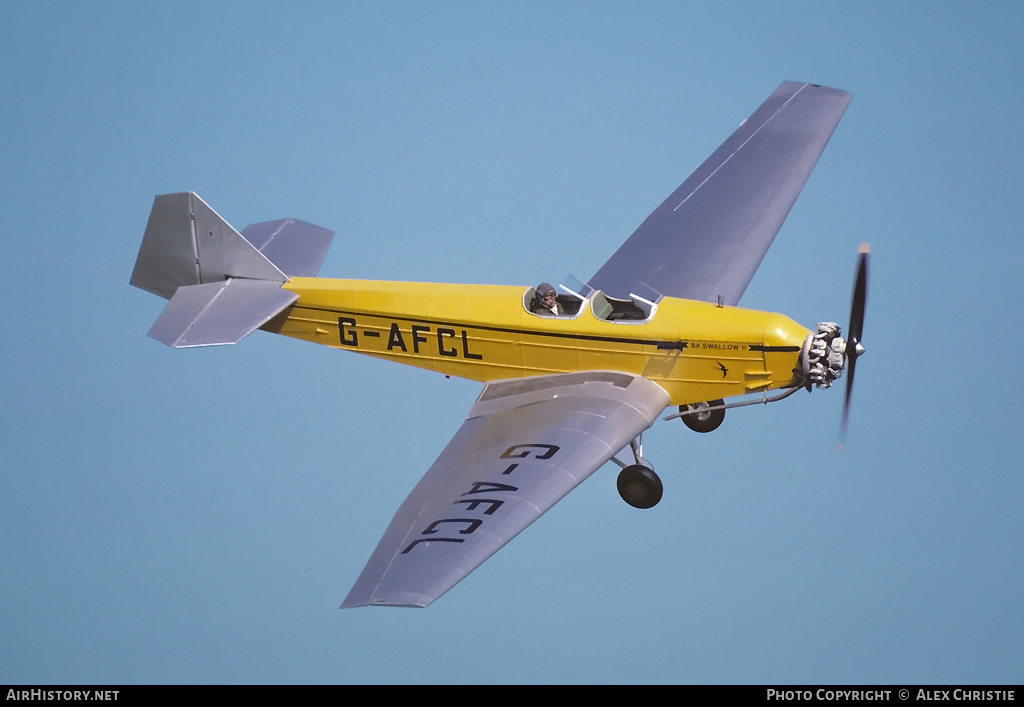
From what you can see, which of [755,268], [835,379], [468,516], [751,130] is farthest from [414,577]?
[751,130]

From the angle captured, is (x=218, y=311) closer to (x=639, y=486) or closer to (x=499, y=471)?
(x=499, y=471)

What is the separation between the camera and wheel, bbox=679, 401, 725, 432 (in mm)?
18895

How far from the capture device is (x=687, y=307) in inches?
704

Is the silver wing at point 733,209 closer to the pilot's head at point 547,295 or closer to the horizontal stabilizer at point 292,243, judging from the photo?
the pilot's head at point 547,295

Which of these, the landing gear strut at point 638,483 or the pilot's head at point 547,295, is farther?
the pilot's head at point 547,295

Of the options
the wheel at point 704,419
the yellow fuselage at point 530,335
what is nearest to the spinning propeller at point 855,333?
the yellow fuselage at point 530,335

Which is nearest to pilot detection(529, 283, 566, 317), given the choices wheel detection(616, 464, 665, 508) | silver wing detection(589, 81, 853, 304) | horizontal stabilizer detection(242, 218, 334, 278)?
silver wing detection(589, 81, 853, 304)

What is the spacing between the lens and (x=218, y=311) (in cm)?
1912

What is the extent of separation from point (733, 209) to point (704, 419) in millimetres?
3161

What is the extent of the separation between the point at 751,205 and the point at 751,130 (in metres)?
1.88

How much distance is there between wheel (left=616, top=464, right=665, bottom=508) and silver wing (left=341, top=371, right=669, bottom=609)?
0.62 meters

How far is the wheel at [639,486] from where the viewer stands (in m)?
17.5

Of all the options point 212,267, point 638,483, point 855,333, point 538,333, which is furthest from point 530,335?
point 212,267

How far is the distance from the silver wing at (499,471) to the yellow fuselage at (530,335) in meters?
0.27
